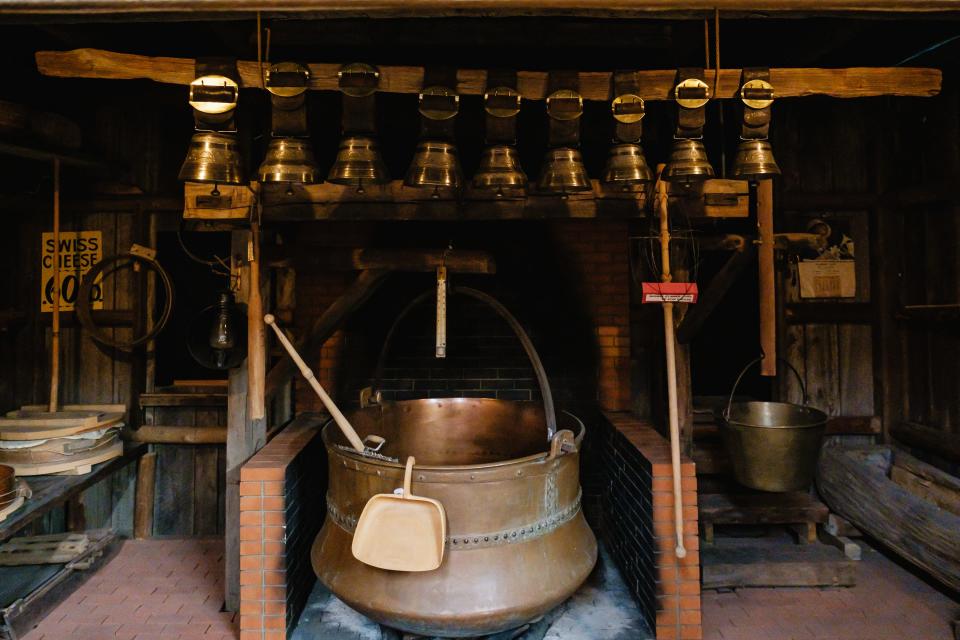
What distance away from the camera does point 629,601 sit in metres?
3.24

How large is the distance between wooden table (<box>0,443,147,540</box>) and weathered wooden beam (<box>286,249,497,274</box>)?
203cm

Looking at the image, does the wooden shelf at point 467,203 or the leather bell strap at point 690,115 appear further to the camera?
the wooden shelf at point 467,203

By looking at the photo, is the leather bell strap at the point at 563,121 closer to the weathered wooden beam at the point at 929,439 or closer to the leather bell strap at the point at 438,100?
the leather bell strap at the point at 438,100

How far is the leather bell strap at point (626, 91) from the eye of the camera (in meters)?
2.87

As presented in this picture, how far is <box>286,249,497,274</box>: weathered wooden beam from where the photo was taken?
3098mm

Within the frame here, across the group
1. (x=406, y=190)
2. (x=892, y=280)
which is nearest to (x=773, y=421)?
(x=892, y=280)

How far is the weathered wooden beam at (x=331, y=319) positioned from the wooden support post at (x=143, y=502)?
2.03 metres

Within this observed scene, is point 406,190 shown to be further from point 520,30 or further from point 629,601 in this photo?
point 629,601

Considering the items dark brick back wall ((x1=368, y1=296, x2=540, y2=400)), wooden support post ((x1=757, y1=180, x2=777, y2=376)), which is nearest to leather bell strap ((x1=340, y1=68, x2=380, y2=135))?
dark brick back wall ((x1=368, y1=296, x2=540, y2=400))

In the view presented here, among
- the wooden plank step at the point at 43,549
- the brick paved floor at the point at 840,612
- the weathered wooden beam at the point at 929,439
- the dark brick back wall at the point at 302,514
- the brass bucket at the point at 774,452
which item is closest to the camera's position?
the dark brick back wall at the point at 302,514

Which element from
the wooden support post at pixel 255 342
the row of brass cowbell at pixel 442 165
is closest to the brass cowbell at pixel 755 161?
the row of brass cowbell at pixel 442 165

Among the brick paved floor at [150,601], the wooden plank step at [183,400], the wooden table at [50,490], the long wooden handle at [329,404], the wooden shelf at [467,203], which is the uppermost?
the wooden shelf at [467,203]

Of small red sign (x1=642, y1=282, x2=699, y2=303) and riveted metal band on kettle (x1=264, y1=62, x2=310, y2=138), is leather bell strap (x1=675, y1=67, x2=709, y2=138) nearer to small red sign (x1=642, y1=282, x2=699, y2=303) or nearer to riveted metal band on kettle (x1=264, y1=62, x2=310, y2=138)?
small red sign (x1=642, y1=282, x2=699, y2=303)

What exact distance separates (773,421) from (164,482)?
470cm
